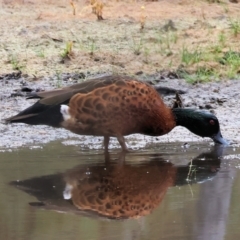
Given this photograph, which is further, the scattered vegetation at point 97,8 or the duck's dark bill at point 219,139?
the scattered vegetation at point 97,8

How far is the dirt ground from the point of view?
8086mm

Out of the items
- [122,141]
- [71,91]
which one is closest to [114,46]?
[71,91]

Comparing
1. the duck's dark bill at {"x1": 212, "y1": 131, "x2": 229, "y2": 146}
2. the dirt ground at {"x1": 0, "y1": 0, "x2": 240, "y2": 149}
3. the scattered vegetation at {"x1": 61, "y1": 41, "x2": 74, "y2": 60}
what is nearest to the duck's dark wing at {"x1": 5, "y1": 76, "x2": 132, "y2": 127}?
the dirt ground at {"x1": 0, "y1": 0, "x2": 240, "y2": 149}

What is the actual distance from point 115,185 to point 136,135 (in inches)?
69.4

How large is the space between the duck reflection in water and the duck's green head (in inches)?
15.6

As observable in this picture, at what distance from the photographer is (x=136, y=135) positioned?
7.13m

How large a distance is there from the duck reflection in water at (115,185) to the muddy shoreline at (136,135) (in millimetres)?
700

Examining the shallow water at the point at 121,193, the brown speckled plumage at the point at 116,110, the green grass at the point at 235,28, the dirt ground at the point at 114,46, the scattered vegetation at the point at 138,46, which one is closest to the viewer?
the shallow water at the point at 121,193

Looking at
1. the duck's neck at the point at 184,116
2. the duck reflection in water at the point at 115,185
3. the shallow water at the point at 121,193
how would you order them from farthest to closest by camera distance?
the duck's neck at the point at 184,116 < the duck reflection in water at the point at 115,185 < the shallow water at the point at 121,193

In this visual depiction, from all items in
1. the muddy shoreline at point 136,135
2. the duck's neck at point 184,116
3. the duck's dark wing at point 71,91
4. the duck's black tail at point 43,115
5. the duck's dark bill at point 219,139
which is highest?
the duck's dark wing at point 71,91

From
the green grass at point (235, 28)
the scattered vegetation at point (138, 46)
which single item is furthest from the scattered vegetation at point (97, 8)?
the green grass at point (235, 28)

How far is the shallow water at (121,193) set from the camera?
4.41 m

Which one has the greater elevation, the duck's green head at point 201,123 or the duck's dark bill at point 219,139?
the duck's green head at point 201,123

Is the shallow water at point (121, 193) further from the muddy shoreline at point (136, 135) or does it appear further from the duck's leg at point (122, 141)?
the muddy shoreline at point (136, 135)
